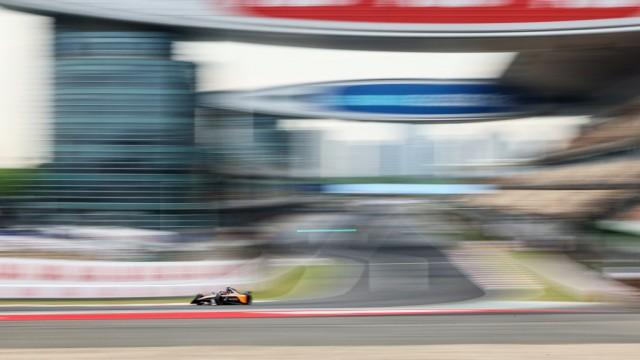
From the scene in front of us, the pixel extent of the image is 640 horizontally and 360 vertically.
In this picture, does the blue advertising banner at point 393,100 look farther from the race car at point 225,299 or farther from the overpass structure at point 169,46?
the race car at point 225,299

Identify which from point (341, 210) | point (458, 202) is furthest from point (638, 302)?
point (458, 202)

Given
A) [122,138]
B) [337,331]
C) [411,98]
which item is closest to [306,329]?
[337,331]

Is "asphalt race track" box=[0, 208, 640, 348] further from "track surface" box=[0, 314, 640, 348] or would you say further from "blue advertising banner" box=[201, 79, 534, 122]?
"blue advertising banner" box=[201, 79, 534, 122]

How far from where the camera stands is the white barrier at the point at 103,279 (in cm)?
1471

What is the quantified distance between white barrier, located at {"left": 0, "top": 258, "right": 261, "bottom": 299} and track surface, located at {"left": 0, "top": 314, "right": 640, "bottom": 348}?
25.8 ft

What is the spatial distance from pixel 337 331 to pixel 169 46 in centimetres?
2175

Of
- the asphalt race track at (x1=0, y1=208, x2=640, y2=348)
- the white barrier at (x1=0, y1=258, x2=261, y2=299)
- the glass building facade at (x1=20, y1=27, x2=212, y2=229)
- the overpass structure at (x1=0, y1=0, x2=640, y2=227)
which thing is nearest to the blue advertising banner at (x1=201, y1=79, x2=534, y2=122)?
the glass building facade at (x1=20, y1=27, x2=212, y2=229)

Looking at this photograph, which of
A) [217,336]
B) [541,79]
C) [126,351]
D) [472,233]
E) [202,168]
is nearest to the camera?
[126,351]

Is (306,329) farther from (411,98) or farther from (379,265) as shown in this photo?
(411,98)

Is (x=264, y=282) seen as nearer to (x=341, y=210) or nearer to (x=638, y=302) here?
(x=638, y=302)

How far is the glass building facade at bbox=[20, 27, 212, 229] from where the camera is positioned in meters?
27.0

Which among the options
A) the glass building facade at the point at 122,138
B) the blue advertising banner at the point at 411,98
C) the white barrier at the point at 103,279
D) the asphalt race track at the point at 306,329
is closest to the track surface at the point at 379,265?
the asphalt race track at the point at 306,329

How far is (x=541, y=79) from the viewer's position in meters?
39.6

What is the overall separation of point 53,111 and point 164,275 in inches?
611
